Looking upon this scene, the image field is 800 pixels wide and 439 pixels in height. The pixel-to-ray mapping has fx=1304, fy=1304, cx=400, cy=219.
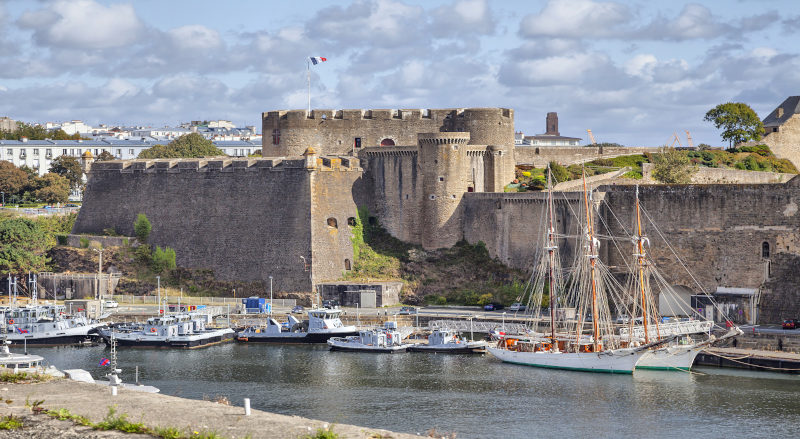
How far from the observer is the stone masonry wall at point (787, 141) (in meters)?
70.2

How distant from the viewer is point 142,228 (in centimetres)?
6341

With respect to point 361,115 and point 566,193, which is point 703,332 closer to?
point 566,193

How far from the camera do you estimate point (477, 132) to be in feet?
207

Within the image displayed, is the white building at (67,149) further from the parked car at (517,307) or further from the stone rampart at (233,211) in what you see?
the parked car at (517,307)

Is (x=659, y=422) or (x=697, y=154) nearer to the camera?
(x=659, y=422)

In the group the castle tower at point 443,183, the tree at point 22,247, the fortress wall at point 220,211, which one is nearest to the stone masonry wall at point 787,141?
the castle tower at point 443,183

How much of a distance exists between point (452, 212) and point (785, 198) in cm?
1527

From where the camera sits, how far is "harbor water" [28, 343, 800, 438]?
123 ft

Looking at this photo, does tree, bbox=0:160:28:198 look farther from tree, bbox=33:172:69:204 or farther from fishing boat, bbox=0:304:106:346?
fishing boat, bbox=0:304:106:346

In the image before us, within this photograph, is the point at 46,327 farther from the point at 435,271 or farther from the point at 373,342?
the point at 435,271

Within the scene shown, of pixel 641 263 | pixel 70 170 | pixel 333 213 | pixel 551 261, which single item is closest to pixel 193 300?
pixel 333 213

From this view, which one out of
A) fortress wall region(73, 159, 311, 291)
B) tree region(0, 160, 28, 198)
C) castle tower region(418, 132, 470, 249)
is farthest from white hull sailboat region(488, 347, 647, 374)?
tree region(0, 160, 28, 198)

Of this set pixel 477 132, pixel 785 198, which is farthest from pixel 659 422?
pixel 477 132

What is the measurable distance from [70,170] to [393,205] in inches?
1600
